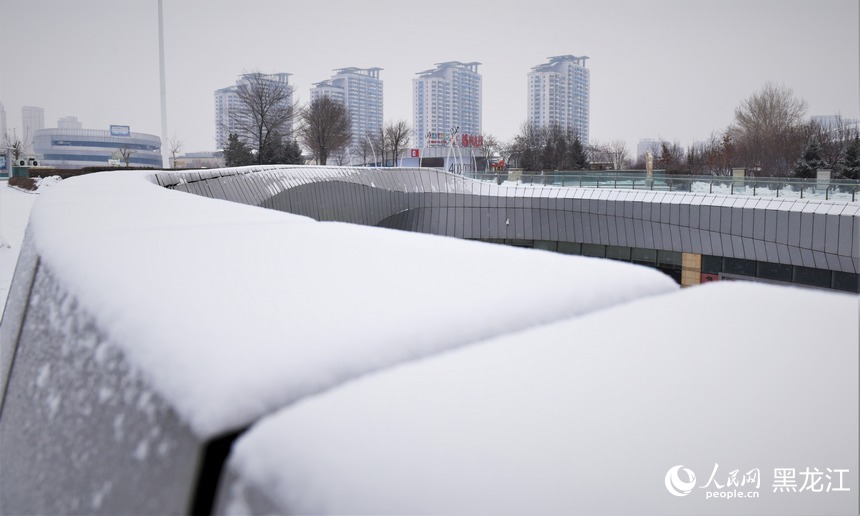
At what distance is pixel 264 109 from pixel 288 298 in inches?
1698

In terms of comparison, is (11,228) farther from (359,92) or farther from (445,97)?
(445,97)

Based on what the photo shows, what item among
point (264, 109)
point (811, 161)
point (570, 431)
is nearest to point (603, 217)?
point (811, 161)

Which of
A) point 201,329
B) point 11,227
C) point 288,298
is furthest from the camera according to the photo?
point 11,227

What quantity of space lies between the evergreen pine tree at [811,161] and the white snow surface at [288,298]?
131 feet

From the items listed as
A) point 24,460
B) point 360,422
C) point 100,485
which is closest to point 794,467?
point 360,422

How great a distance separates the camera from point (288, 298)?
47.8 inches

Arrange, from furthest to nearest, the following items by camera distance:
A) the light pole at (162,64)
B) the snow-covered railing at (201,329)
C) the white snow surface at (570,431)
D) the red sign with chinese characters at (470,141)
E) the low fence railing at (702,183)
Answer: the red sign with chinese characters at (470,141), the light pole at (162,64), the low fence railing at (702,183), the snow-covered railing at (201,329), the white snow surface at (570,431)

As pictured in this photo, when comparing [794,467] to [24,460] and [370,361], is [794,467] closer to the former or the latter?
[370,361]

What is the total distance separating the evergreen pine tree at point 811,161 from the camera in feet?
117

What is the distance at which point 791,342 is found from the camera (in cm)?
95

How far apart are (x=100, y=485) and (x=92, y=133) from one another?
114m

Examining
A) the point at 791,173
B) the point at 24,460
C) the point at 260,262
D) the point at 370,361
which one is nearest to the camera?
the point at 370,361

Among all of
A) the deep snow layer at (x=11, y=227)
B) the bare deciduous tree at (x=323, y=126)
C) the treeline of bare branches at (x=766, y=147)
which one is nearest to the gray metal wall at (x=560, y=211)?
the deep snow layer at (x=11, y=227)

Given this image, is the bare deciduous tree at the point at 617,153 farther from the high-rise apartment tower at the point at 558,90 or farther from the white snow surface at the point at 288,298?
the white snow surface at the point at 288,298
